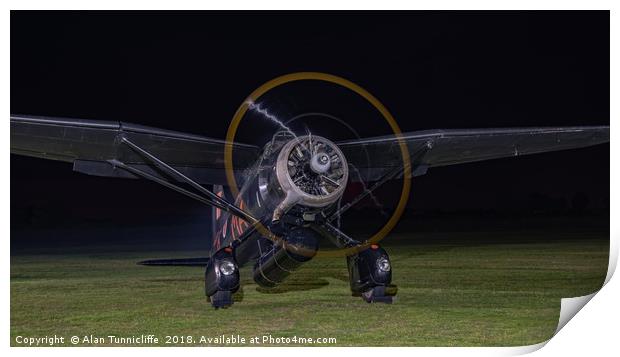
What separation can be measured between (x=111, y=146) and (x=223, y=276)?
235cm

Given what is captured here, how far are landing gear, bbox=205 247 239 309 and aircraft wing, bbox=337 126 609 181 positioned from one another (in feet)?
6.82

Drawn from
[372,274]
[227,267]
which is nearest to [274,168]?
[227,267]

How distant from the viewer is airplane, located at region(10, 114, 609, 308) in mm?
9484

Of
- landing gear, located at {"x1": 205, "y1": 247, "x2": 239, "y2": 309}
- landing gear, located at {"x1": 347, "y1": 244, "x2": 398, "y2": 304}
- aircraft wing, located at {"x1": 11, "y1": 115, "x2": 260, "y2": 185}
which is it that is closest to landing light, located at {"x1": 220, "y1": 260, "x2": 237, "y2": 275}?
landing gear, located at {"x1": 205, "y1": 247, "x2": 239, "y2": 309}

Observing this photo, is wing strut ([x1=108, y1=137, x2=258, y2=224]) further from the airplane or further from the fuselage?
the fuselage

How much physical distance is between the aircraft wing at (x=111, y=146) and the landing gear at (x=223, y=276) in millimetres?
1445

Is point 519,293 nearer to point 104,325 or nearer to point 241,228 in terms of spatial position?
point 241,228

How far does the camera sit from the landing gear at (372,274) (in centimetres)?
1017

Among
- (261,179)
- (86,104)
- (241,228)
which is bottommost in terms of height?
(241,228)

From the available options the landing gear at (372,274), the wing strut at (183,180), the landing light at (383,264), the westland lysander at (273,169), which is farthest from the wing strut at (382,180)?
the wing strut at (183,180)

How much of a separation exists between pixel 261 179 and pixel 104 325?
2617 millimetres
